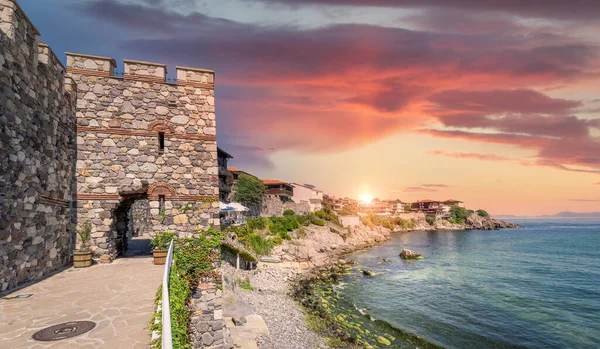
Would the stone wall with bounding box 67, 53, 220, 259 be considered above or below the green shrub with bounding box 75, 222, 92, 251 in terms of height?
above

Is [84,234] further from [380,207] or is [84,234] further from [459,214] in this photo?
[459,214]

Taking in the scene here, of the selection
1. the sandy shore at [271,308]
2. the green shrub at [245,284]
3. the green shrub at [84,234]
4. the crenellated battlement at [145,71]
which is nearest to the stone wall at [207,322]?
the sandy shore at [271,308]

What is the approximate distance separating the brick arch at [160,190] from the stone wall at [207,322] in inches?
175

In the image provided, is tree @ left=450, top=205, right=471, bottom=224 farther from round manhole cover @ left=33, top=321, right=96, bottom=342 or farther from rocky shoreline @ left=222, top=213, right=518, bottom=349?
round manhole cover @ left=33, top=321, right=96, bottom=342

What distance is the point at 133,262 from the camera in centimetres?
A: 1328

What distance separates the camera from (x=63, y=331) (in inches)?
246

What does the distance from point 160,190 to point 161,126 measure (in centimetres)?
297

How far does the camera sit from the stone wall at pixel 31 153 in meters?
8.88

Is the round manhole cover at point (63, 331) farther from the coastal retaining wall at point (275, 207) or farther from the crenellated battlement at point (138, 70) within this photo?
the coastal retaining wall at point (275, 207)

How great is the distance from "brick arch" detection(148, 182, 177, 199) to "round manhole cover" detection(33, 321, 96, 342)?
754 centimetres

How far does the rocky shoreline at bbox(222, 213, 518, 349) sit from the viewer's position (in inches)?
627

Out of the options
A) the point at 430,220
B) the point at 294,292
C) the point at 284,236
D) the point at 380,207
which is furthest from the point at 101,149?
the point at 380,207

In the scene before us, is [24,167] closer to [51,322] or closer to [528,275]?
[51,322]

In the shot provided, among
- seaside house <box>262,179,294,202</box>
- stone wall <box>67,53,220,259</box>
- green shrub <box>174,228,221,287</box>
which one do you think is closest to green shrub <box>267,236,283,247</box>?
green shrub <box>174,228,221,287</box>
